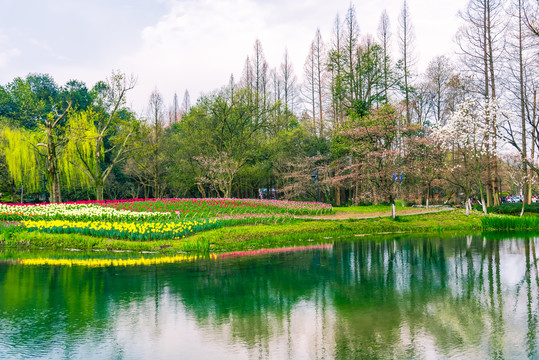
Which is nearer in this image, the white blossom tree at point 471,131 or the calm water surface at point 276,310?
the calm water surface at point 276,310

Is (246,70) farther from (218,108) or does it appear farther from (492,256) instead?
(492,256)

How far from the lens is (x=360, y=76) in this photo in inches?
1358

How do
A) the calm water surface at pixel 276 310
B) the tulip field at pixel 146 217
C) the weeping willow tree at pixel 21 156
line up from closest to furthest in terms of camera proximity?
the calm water surface at pixel 276 310 < the tulip field at pixel 146 217 < the weeping willow tree at pixel 21 156

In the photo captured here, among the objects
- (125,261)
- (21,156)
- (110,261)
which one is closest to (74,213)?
(110,261)

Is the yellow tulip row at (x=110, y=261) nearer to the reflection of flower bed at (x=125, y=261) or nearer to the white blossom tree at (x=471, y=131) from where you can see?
the reflection of flower bed at (x=125, y=261)

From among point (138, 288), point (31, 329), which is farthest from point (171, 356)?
point (138, 288)

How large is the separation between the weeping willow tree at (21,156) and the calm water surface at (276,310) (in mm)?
22980

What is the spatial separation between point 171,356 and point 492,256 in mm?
10615

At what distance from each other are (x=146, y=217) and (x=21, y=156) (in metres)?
18.7

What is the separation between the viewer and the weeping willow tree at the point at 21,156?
103 feet

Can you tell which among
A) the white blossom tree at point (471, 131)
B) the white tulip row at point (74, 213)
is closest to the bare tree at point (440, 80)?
the white blossom tree at point (471, 131)

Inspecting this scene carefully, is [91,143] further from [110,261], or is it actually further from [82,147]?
[110,261]

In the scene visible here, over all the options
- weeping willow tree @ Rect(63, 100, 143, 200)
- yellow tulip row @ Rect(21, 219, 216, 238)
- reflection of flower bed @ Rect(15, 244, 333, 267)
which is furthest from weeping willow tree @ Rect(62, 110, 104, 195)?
reflection of flower bed @ Rect(15, 244, 333, 267)

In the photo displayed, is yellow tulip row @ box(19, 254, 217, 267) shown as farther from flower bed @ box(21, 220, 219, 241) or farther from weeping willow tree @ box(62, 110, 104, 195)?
weeping willow tree @ box(62, 110, 104, 195)
